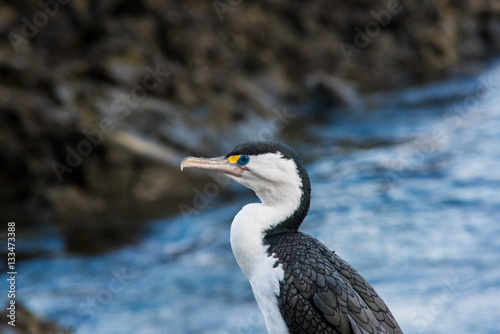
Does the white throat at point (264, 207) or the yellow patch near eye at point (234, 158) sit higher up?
the yellow patch near eye at point (234, 158)

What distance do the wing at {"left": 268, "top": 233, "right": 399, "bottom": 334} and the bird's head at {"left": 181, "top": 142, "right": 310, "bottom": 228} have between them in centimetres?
36

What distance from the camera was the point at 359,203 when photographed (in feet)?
38.9

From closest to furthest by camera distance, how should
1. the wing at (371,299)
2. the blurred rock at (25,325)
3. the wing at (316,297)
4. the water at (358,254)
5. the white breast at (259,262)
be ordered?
the wing at (316,297) → the wing at (371,299) → the white breast at (259,262) → the blurred rock at (25,325) → the water at (358,254)

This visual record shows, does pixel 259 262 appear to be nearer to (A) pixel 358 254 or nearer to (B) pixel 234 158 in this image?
(B) pixel 234 158

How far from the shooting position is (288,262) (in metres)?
4.23

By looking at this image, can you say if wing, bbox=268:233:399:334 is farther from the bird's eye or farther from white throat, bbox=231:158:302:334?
the bird's eye

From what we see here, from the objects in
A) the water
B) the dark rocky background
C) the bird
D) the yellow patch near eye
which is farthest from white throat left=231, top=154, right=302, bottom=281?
the dark rocky background

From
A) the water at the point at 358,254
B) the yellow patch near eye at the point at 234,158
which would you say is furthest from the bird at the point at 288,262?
the water at the point at 358,254

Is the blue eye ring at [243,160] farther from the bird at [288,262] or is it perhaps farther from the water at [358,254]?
the water at [358,254]

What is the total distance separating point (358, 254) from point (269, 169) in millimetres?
5883

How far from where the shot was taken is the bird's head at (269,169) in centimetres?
441

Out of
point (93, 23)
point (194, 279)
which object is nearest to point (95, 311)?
point (194, 279)

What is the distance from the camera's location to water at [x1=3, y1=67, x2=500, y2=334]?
841cm

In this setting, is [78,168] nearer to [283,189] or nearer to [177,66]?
[177,66]
